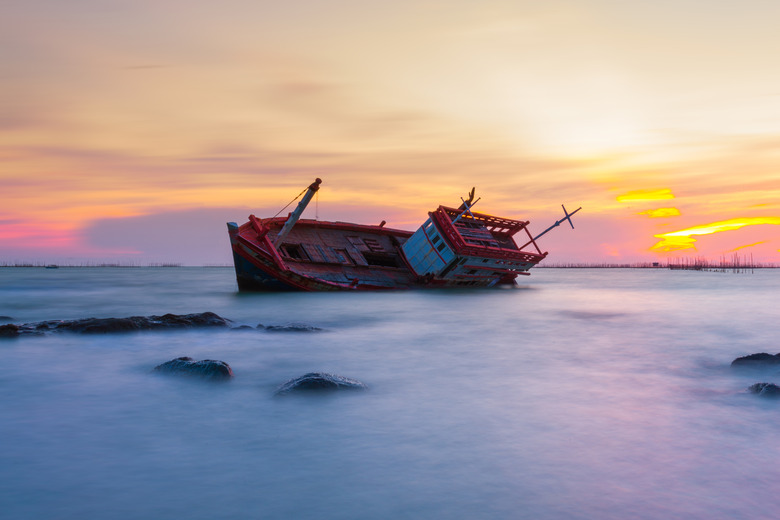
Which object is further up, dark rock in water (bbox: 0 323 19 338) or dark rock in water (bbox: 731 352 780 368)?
dark rock in water (bbox: 0 323 19 338)

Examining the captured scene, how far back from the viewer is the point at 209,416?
28.3ft

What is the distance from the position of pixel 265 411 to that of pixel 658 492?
5.55 m

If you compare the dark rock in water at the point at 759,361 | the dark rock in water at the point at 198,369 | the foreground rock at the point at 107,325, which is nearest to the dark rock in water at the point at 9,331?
the foreground rock at the point at 107,325

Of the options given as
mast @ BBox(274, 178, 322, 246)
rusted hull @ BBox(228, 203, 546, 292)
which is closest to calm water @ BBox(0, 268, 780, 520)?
rusted hull @ BBox(228, 203, 546, 292)

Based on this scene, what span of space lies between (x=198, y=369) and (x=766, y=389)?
33.2 ft

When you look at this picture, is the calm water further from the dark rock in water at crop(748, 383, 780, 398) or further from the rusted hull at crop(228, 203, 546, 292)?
the rusted hull at crop(228, 203, 546, 292)

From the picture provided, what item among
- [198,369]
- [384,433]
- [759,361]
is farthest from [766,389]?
[198,369]

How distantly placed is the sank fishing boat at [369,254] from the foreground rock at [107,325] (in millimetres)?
10791

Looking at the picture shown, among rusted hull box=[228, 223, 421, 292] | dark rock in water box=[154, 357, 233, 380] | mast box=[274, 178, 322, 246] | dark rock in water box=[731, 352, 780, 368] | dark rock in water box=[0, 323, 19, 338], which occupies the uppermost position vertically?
mast box=[274, 178, 322, 246]

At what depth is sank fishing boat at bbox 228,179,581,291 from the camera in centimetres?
2964

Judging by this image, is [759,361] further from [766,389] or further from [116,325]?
[116,325]

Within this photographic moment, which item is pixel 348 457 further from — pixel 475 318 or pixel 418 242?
pixel 418 242

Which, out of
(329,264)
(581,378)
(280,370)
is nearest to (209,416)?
(280,370)

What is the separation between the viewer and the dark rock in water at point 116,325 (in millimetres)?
16156
